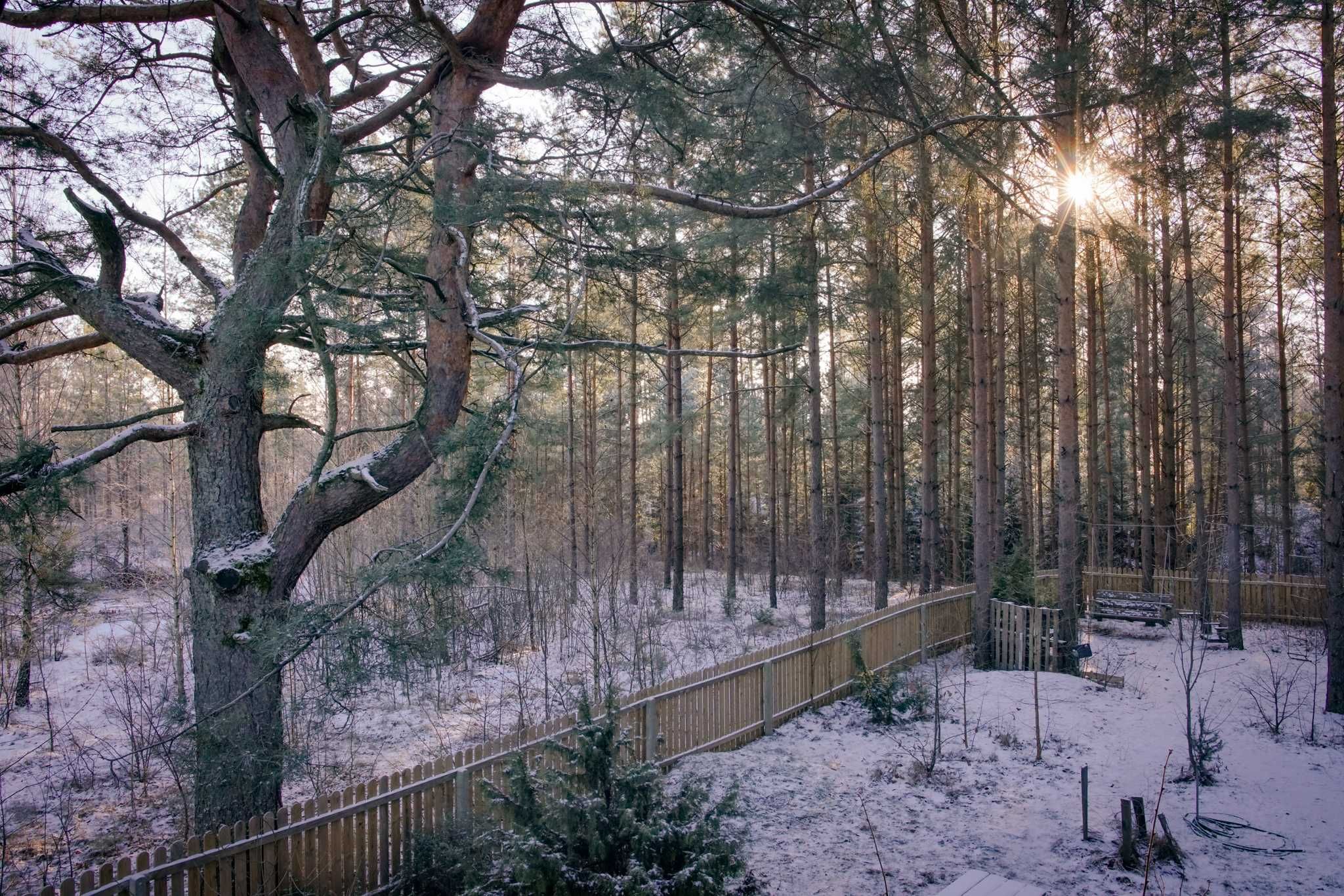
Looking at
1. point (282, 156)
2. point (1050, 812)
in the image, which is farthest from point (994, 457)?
point (282, 156)

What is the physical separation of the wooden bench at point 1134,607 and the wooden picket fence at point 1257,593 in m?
0.55

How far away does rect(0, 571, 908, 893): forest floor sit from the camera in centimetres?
604

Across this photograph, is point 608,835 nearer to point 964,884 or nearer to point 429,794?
point 429,794

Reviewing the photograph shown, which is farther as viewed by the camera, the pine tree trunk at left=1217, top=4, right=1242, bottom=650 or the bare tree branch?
the pine tree trunk at left=1217, top=4, right=1242, bottom=650

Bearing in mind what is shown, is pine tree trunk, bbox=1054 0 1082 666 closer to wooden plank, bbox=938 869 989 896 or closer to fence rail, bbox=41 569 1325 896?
fence rail, bbox=41 569 1325 896

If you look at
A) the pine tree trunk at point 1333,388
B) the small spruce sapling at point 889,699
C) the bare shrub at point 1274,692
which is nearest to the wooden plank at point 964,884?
Answer: the small spruce sapling at point 889,699

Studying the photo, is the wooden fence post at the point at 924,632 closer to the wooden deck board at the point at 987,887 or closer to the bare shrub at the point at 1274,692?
the bare shrub at the point at 1274,692

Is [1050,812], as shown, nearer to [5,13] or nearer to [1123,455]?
[5,13]

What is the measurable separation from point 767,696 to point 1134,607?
27.4 ft

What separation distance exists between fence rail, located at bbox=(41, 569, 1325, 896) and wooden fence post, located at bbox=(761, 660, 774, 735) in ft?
0.03

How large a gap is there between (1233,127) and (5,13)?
1163cm

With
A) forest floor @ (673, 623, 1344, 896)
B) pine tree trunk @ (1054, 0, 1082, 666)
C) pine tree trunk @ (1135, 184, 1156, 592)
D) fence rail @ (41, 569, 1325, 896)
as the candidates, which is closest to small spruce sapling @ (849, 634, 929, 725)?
forest floor @ (673, 623, 1344, 896)

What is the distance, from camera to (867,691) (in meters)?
8.60

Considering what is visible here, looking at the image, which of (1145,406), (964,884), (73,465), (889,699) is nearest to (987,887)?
(964,884)
